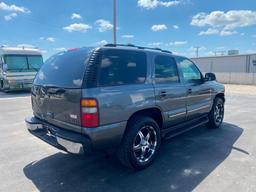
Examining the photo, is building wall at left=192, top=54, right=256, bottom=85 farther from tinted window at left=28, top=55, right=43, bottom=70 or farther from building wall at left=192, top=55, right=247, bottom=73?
tinted window at left=28, top=55, right=43, bottom=70

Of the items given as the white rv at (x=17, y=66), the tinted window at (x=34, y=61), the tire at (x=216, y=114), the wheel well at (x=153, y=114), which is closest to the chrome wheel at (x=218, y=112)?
the tire at (x=216, y=114)

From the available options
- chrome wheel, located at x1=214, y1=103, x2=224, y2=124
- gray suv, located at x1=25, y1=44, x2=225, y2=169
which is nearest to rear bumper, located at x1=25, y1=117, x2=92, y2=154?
gray suv, located at x1=25, y1=44, x2=225, y2=169

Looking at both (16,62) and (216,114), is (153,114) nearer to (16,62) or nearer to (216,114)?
(216,114)

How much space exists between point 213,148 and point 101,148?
2527mm

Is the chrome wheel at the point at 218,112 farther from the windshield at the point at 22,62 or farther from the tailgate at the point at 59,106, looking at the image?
the windshield at the point at 22,62

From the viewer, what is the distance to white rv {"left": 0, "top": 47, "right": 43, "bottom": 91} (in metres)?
13.3

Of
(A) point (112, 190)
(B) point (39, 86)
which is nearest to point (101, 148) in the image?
(A) point (112, 190)

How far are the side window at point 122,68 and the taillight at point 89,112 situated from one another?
0.96 ft

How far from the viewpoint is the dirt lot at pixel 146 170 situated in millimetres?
3051

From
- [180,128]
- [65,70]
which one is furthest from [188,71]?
[65,70]

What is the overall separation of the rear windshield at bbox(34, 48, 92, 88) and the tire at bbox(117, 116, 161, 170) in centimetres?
105

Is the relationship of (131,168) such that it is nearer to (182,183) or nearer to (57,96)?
(182,183)

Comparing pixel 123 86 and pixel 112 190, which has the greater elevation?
pixel 123 86

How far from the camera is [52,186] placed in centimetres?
306
